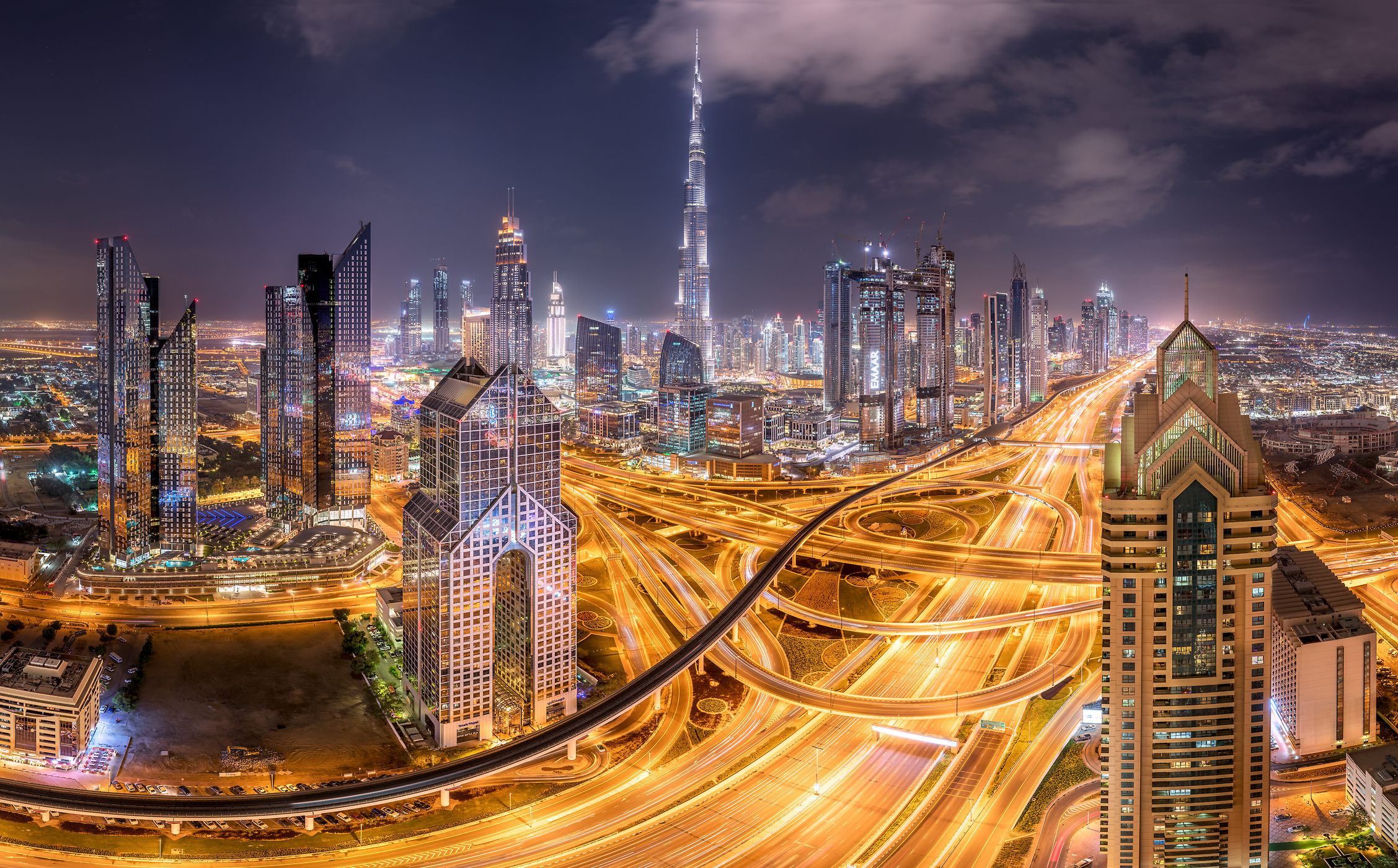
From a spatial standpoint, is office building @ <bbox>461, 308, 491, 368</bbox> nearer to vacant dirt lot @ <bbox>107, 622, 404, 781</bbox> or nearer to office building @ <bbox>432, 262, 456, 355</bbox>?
office building @ <bbox>432, 262, 456, 355</bbox>

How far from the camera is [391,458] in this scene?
70500mm

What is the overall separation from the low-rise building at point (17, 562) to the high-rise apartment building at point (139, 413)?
10.2 feet

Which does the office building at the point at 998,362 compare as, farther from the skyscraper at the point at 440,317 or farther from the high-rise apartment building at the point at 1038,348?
the skyscraper at the point at 440,317

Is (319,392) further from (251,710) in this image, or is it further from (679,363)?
(679,363)

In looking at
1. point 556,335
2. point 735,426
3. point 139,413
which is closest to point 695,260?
point 556,335

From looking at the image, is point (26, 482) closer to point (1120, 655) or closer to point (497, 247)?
point (497, 247)

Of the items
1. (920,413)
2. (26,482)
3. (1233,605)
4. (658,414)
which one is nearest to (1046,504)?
(920,413)

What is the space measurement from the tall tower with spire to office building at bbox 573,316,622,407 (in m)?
14.1

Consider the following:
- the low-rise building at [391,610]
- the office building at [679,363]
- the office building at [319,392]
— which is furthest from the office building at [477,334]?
the low-rise building at [391,610]

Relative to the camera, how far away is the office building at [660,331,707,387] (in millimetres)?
102875

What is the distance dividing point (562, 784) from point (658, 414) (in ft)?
199

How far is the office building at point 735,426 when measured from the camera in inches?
2982

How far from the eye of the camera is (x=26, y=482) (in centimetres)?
6444

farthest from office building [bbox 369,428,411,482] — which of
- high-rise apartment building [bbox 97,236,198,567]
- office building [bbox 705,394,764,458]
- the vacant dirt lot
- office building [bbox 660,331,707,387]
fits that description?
office building [bbox 660,331,707,387]
